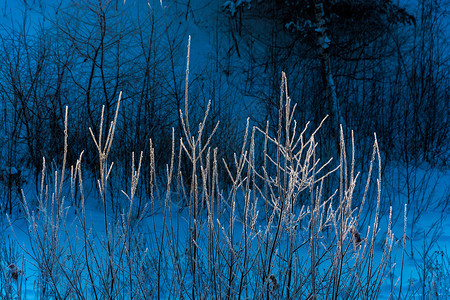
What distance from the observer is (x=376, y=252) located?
4188 mm

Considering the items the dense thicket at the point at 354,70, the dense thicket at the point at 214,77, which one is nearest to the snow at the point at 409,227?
the dense thicket at the point at 214,77

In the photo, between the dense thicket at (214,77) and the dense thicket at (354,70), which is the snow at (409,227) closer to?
the dense thicket at (214,77)

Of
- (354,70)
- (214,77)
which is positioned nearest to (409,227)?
(354,70)

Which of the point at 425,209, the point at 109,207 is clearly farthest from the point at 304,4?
the point at 109,207

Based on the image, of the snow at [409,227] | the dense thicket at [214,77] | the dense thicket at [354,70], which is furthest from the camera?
the dense thicket at [354,70]

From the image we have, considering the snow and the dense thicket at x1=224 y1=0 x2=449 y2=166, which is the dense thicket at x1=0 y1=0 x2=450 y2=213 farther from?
the snow

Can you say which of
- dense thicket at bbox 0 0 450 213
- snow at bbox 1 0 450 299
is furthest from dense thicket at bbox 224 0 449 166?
snow at bbox 1 0 450 299

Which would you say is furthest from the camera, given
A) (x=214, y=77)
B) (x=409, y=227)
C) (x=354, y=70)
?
(x=214, y=77)

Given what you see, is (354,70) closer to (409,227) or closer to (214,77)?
(214,77)

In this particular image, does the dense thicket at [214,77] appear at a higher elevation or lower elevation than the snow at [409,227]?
higher

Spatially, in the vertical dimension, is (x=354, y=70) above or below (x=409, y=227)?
above

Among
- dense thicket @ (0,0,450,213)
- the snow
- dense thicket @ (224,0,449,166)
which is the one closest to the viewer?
the snow

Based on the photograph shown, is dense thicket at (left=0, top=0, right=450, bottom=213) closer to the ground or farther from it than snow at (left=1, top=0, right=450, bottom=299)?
farther from it

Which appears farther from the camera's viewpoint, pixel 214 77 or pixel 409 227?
pixel 214 77
